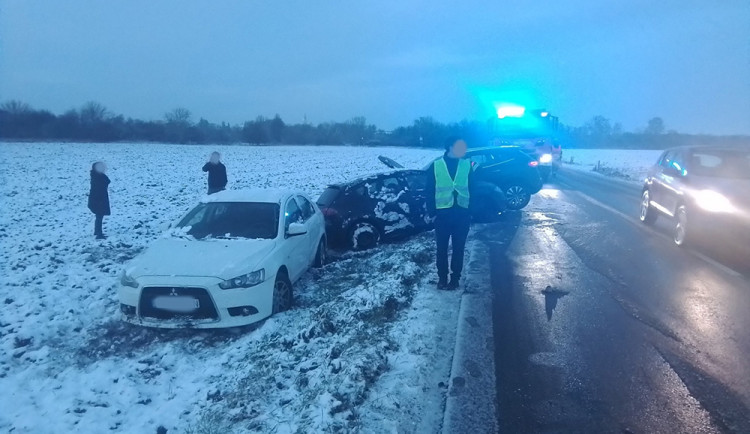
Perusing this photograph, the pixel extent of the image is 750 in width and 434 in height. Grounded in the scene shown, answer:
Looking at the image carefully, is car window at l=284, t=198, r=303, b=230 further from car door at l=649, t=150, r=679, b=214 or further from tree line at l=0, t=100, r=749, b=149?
tree line at l=0, t=100, r=749, b=149

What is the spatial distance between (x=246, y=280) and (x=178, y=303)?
2.36ft

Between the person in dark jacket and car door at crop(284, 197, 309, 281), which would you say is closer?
car door at crop(284, 197, 309, 281)

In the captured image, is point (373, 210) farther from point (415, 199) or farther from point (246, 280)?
point (246, 280)

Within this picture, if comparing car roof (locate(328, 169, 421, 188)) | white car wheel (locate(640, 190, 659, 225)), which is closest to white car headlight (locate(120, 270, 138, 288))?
car roof (locate(328, 169, 421, 188))

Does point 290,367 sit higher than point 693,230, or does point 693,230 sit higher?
point 693,230

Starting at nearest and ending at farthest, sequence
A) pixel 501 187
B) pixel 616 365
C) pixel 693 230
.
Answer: pixel 616 365
pixel 693 230
pixel 501 187

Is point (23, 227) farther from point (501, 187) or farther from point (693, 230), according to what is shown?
point (693, 230)

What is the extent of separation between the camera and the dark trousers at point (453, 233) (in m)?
6.54

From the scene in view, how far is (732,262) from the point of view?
793cm

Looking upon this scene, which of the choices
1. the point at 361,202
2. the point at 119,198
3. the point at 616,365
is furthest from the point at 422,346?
the point at 119,198

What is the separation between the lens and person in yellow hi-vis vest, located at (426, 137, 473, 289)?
6426mm

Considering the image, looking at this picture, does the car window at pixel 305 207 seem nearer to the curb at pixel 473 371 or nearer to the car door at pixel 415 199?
the car door at pixel 415 199

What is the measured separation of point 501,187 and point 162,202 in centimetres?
1044

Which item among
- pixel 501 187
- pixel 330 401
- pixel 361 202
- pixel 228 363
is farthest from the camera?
pixel 501 187
